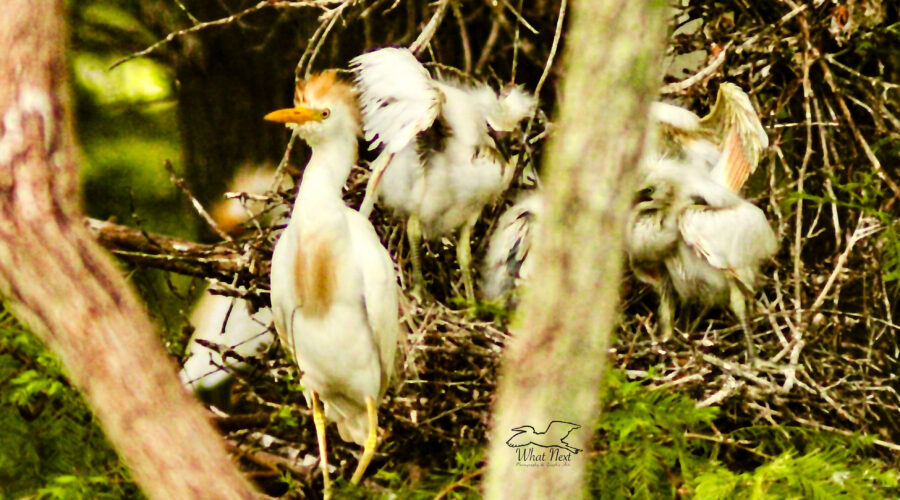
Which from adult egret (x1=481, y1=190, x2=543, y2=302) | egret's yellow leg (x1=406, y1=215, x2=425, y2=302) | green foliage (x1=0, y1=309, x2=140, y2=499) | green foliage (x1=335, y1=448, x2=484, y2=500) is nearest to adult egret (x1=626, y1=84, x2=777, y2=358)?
adult egret (x1=481, y1=190, x2=543, y2=302)

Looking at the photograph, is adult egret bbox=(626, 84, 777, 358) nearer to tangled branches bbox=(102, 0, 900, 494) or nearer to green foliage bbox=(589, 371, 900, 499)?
tangled branches bbox=(102, 0, 900, 494)

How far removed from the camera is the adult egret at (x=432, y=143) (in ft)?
3.61

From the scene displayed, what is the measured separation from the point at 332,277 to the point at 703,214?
0.43m

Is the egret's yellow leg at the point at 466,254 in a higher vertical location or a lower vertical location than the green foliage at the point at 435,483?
higher

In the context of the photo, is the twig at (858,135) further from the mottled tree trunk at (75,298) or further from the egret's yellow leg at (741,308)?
the mottled tree trunk at (75,298)

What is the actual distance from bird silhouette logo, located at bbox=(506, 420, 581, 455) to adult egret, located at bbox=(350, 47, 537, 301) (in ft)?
2.03

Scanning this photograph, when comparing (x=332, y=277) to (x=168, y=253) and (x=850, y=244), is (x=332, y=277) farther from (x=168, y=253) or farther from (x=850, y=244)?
(x=850, y=244)

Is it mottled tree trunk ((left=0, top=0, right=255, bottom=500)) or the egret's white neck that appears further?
the egret's white neck

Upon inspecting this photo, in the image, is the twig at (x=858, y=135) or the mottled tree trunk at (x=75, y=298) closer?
the mottled tree trunk at (x=75, y=298)

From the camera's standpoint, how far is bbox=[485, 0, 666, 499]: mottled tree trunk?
17.5 inches

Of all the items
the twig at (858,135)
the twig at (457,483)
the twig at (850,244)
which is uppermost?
the twig at (858,135)

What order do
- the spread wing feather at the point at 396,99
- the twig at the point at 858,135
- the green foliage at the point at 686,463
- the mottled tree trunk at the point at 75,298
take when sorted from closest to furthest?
the mottled tree trunk at the point at 75,298 → the green foliage at the point at 686,463 → the spread wing feather at the point at 396,99 → the twig at the point at 858,135

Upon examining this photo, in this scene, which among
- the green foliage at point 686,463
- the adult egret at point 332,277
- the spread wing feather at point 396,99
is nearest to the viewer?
the green foliage at point 686,463
